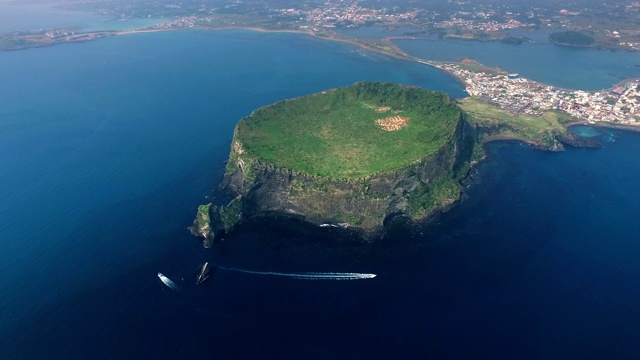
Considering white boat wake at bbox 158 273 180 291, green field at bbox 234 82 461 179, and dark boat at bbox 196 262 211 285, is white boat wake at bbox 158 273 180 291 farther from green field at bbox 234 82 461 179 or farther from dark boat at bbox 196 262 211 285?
green field at bbox 234 82 461 179

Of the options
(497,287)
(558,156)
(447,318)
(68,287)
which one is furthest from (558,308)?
(68,287)

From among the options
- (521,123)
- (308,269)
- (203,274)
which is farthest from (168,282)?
(521,123)

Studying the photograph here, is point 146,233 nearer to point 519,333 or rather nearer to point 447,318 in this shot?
point 447,318

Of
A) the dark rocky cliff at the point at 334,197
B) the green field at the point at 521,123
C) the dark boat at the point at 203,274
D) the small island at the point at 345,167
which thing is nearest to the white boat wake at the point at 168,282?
the dark boat at the point at 203,274

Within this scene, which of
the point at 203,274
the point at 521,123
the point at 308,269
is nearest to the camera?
the point at 203,274

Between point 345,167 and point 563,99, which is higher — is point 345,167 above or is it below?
above

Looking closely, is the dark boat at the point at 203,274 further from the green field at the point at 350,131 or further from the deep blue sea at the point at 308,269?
the green field at the point at 350,131

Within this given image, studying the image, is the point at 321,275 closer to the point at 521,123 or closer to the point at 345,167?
the point at 345,167
